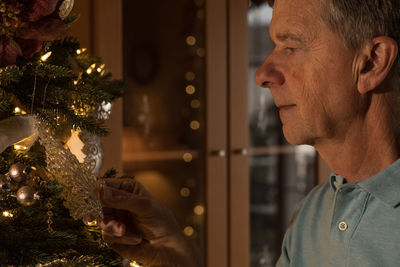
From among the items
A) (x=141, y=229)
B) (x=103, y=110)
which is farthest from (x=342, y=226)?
(x=103, y=110)

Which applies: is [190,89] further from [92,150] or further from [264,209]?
[92,150]

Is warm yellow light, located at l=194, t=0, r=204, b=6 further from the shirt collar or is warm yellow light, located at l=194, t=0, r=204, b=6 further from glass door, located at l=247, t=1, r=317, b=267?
the shirt collar

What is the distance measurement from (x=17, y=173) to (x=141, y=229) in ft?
1.13

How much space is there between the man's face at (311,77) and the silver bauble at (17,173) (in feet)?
1.38

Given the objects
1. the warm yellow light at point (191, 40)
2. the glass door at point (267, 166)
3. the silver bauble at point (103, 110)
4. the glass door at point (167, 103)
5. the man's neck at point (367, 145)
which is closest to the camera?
the man's neck at point (367, 145)

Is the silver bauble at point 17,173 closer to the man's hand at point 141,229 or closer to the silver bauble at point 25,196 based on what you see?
the silver bauble at point 25,196

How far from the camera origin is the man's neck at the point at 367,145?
2.56ft

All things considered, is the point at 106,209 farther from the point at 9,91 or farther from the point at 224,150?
the point at 224,150

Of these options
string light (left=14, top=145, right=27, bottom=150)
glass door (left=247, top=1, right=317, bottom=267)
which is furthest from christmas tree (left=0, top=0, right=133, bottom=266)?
glass door (left=247, top=1, right=317, bottom=267)

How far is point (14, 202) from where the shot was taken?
738 millimetres

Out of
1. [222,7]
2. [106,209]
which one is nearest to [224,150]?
[222,7]

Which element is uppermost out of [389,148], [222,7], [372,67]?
[222,7]

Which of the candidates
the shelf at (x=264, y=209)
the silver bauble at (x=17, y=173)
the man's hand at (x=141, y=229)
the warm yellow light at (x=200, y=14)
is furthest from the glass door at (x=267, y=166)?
the silver bauble at (x=17, y=173)

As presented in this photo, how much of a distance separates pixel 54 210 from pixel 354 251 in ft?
1.70
